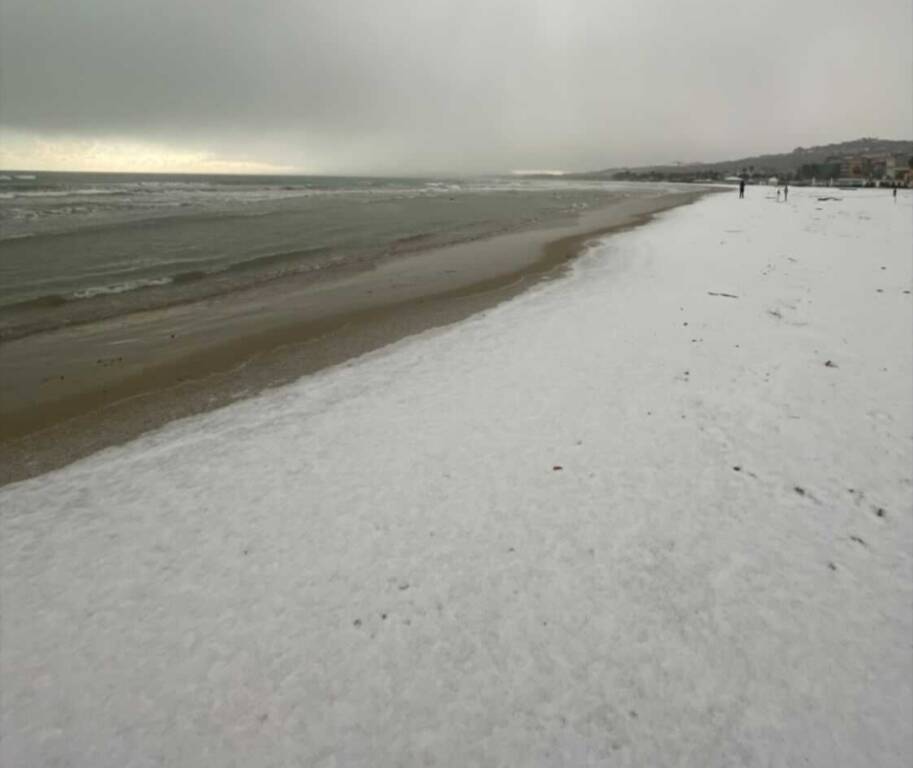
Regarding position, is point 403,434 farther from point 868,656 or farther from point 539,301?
point 539,301

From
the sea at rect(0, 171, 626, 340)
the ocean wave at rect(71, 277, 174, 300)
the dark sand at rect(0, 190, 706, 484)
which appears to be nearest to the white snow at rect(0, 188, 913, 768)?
the dark sand at rect(0, 190, 706, 484)

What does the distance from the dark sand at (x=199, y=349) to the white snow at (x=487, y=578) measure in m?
1.18

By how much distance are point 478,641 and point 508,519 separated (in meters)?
1.41

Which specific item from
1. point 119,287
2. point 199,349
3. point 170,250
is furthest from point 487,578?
point 170,250

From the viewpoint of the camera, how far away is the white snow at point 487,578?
3.27 m

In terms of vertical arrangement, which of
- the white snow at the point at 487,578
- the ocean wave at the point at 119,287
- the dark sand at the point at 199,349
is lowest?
the white snow at the point at 487,578

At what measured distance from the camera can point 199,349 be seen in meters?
10.9

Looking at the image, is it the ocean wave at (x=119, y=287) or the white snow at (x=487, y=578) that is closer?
the white snow at (x=487, y=578)

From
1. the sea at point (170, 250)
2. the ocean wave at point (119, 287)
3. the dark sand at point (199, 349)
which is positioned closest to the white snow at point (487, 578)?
the dark sand at point (199, 349)

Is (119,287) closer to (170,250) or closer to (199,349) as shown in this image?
(170,250)

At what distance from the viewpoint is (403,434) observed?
265 inches

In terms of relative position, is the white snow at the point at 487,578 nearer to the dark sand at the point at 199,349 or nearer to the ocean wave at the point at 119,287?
the dark sand at the point at 199,349

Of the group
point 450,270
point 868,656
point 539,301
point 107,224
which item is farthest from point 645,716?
point 107,224

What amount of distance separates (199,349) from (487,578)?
8.96 metres
